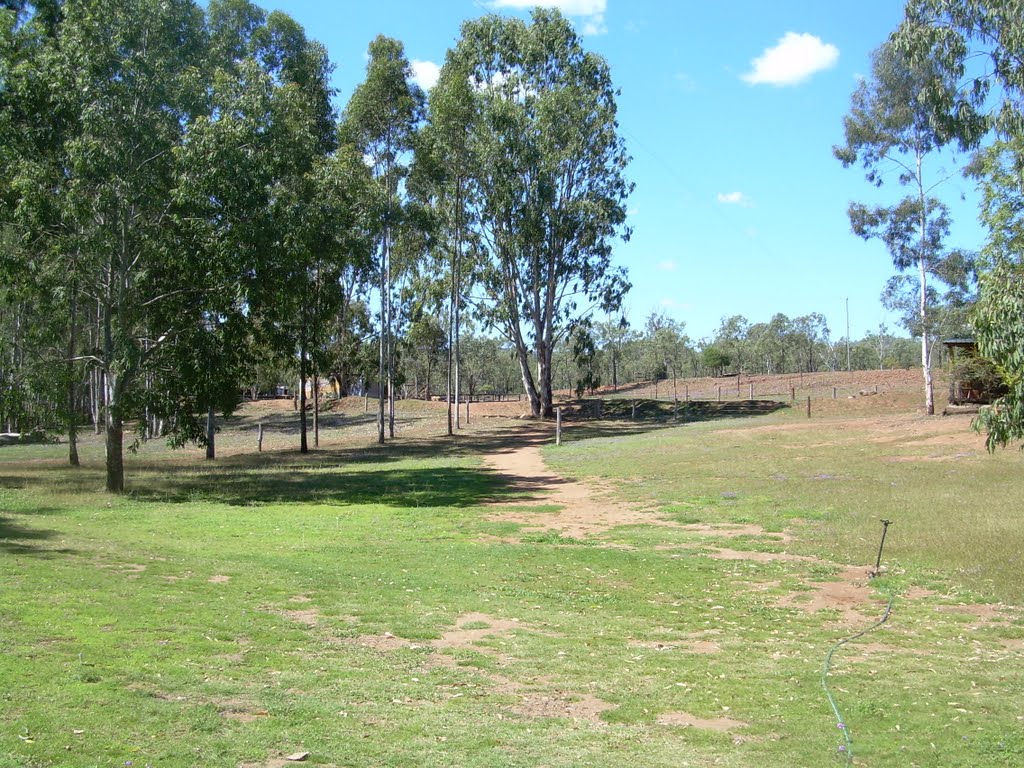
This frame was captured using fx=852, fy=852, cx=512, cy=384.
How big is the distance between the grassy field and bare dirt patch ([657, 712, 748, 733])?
28 mm

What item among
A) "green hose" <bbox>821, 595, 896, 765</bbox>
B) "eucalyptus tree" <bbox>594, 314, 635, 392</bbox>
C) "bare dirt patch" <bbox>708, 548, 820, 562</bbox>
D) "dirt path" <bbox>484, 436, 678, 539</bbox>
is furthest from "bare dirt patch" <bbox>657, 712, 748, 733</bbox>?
"eucalyptus tree" <bbox>594, 314, 635, 392</bbox>

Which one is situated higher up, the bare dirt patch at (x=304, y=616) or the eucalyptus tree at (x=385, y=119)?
the eucalyptus tree at (x=385, y=119)

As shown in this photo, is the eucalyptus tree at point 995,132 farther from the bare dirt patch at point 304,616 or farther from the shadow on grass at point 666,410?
the shadow on grass at point 666,410

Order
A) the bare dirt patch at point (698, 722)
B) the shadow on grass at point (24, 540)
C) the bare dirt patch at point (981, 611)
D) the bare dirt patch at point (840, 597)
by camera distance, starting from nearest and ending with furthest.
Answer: the bare dirt patch at point (698, 722)
the bare dirt patch at point (981, 611)
the bare dirt patch at point (840, 597)
the shadow on grass at point (24, 540)

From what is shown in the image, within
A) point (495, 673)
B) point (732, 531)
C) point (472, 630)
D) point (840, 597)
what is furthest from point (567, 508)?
point (495, 673)

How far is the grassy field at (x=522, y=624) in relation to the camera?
6555mm

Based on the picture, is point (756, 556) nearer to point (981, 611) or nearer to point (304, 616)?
point (981, 611)

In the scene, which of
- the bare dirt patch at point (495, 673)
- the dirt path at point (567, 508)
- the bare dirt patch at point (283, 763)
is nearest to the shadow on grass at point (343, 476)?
the dirt path at point (567, 508)

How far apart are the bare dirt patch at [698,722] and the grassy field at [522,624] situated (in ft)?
0.09

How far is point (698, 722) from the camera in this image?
7.36 meters

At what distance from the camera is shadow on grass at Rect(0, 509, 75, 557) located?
532 inches

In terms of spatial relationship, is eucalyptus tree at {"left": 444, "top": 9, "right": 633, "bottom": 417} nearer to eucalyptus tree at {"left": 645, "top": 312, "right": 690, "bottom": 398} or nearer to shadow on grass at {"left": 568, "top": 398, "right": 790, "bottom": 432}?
shadow on grass at {"left": 568, "top": 398, "right": 790, "bottom": 432}

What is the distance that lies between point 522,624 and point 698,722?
3830 millimetres

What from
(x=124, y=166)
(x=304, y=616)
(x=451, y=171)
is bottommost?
(x=304, y=616)
